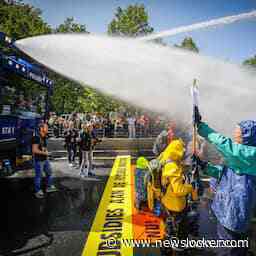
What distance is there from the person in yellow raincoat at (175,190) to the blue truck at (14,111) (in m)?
4.54

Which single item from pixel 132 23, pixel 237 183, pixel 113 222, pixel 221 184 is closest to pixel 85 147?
pixel 113 222

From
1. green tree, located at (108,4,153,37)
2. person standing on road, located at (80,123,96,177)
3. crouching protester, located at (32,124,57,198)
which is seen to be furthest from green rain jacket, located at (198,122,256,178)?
green tree, located at (108,4,153,37)

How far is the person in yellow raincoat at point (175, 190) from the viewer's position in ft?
11.8

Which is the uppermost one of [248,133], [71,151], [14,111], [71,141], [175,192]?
[14,111]

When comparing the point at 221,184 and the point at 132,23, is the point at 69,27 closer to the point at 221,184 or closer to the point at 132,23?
the point at 132,23

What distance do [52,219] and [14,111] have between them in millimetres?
3225

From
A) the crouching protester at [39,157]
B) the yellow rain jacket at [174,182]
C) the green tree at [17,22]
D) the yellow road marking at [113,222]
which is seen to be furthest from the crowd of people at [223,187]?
the green tree at [17,22]

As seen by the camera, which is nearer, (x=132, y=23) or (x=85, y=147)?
(x=85, y=147)

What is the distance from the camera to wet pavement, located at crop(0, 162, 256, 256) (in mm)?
4469

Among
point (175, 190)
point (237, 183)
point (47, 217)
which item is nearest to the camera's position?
point (237, 183)

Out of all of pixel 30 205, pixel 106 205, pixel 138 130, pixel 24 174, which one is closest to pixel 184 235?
pixel 106 205

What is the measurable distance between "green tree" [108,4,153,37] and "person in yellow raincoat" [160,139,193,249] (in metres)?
23.1

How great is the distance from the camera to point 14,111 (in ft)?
23.9

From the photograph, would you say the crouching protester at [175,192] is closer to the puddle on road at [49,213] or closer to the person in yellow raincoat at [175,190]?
the person in yellow raincoat at [175,190]
